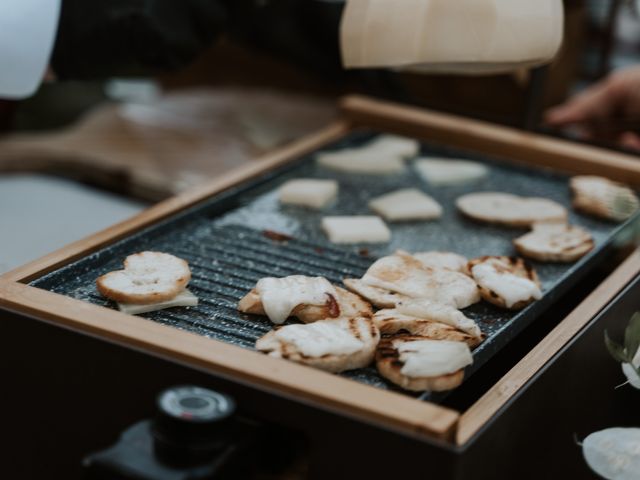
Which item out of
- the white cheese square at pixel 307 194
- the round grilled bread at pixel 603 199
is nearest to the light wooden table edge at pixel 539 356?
the round grilled bread at pixel 603 199

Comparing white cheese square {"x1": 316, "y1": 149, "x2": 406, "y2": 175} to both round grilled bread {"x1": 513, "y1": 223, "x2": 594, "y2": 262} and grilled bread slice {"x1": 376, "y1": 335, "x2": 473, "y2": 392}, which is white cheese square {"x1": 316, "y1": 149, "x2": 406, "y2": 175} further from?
grilled bread slice {"x1": 376, "y1": 335, "x2": 473, "y2": 392}

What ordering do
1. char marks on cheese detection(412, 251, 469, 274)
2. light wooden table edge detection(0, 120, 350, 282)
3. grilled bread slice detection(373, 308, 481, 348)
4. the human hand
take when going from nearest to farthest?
grilled bread slice detection(373, 308, 481, 348) < light wooden table edge detection(0, 120, 350, 282) < char marks on cheese detection(412, 251, 469, 274) < the human hand

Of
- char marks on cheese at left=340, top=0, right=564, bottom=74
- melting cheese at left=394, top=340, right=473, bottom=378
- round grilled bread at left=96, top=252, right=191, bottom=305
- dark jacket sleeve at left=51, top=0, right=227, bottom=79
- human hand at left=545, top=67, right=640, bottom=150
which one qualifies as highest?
char marks on cheese at left=340, top=0, right=564, bottom=74

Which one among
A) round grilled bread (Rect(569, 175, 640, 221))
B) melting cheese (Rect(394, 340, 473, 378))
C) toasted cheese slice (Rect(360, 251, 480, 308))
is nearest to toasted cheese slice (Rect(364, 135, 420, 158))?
round grilled bread (Rect(569, 175, 640, 221))

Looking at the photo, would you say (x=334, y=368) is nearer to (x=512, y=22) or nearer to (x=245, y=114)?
(x=512, y=22)

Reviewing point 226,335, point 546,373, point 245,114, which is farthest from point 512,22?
point 245,114

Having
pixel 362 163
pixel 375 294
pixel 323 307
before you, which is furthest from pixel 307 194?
pixel 323 307
